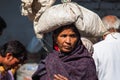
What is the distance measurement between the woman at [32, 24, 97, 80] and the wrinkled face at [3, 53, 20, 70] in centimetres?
58

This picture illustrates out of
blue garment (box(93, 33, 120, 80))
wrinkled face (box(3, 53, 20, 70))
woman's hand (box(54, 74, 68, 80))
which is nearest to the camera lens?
woman's hand (box(54, 74, 68, 80))

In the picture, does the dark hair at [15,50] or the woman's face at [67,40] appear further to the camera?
the dark hair at [15,50]

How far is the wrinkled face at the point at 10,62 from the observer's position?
4543 millimetres

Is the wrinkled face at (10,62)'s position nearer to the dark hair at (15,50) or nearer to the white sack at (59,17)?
the dark hair at (15,50)

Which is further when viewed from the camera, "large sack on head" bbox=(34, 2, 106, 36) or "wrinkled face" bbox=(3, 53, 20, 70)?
"wrinkled face" bbox=(3, 53, 20, 70)

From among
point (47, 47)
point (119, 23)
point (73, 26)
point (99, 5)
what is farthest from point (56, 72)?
point (99, 5)

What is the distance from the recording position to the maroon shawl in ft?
12.8

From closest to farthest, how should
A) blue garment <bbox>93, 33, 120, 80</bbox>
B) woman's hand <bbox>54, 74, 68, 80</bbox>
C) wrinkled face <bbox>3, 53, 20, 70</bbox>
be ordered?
woman's hand <bbox>54, 74, 68, 80</bbox>, wrinkled face <bbox>3, 53, 20, 70</bbox>, blue garment <bbox>93, 33, 120, 80</bbox>

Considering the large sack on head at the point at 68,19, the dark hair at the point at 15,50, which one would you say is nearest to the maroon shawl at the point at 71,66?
the large sack on head at the point at 68,19

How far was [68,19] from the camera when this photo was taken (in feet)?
13.0

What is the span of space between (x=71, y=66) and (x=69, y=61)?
47mm

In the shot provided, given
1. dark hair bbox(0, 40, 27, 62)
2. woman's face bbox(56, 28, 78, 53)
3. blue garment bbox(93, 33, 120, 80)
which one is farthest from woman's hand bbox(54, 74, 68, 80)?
blue garment bbox(93, 33, 120, 80)

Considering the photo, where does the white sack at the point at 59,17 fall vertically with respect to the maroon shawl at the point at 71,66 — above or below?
above

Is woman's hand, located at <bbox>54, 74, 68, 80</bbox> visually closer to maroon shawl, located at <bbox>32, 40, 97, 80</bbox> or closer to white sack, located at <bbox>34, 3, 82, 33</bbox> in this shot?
maroon shawl, located at <bbox>32, 40, 97, 80</bbox>
